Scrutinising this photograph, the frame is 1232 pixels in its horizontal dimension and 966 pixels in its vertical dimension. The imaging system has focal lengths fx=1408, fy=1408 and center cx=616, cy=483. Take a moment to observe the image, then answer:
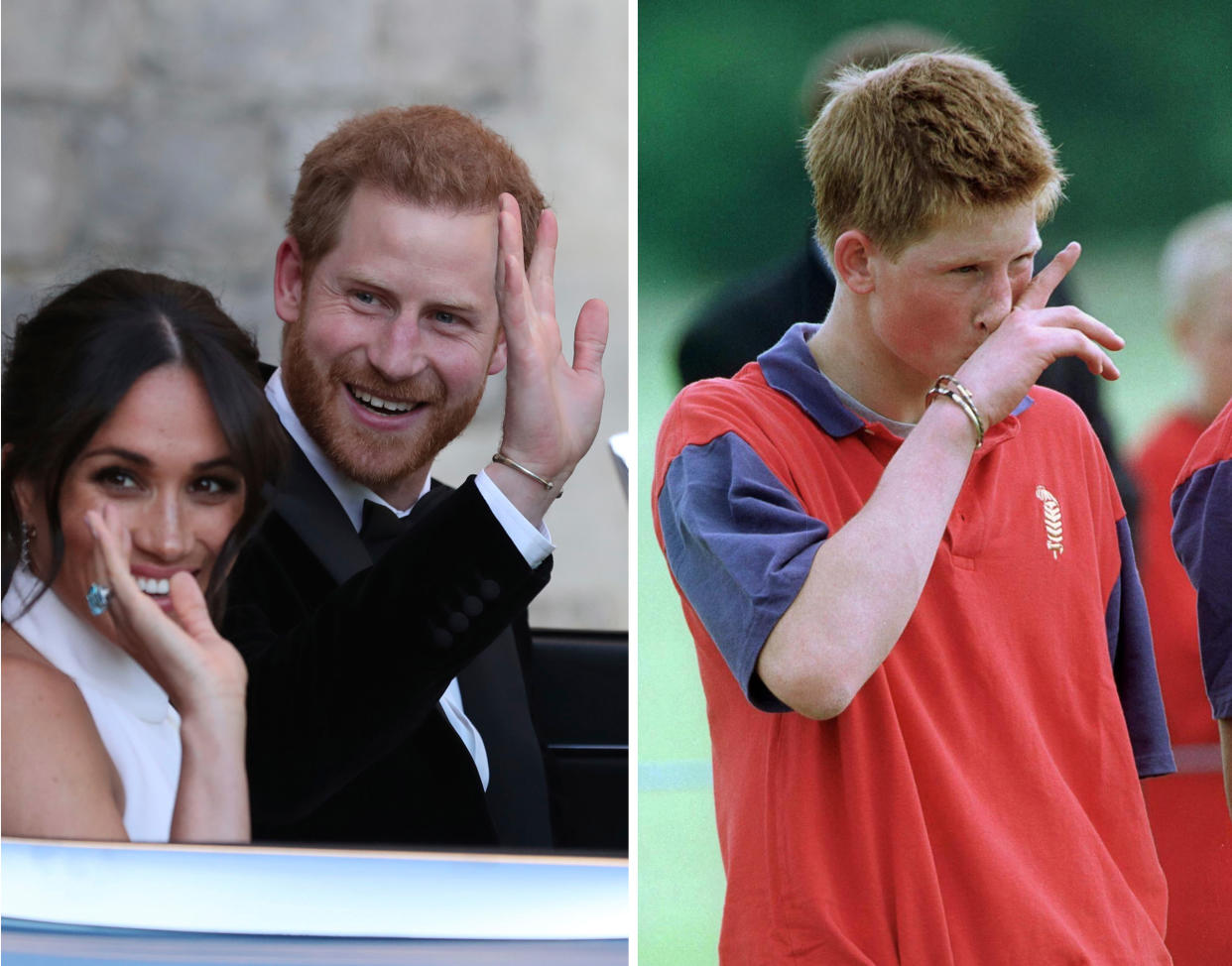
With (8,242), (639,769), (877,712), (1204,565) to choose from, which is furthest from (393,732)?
(1204,565)

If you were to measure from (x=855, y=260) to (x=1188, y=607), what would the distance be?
786 mm

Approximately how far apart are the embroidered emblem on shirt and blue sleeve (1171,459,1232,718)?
288mm

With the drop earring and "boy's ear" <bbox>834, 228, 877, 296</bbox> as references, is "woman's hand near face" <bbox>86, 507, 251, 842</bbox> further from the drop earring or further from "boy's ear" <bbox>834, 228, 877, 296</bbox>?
"boy's ear" <bbox>834, 228, 877, 296</bbox>

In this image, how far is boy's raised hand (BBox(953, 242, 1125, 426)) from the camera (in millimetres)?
1871

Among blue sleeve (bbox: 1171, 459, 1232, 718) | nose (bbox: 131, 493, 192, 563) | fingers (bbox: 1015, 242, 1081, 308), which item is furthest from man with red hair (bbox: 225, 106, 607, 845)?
blue sleeve (bbox: 1171, 459, 1232, 718)

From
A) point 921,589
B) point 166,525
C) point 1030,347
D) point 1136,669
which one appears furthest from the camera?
point 1136,669

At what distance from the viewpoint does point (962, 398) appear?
185 cm

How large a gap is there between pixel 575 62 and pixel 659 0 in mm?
212

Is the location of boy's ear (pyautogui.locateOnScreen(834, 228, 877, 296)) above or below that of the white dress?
above

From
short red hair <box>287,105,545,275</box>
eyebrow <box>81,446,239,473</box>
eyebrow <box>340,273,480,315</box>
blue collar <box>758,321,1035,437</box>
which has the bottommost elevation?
eyebrow <box>81,446,239,473</box>

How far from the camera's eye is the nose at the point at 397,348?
6.72 ft

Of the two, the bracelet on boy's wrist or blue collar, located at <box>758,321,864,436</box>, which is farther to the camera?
blue collar, located at <box>758,321,864,436</box>

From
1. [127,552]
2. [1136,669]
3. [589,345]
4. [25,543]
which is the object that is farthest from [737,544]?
[25,543]

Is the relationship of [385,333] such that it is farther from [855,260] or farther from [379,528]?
[855,260]
